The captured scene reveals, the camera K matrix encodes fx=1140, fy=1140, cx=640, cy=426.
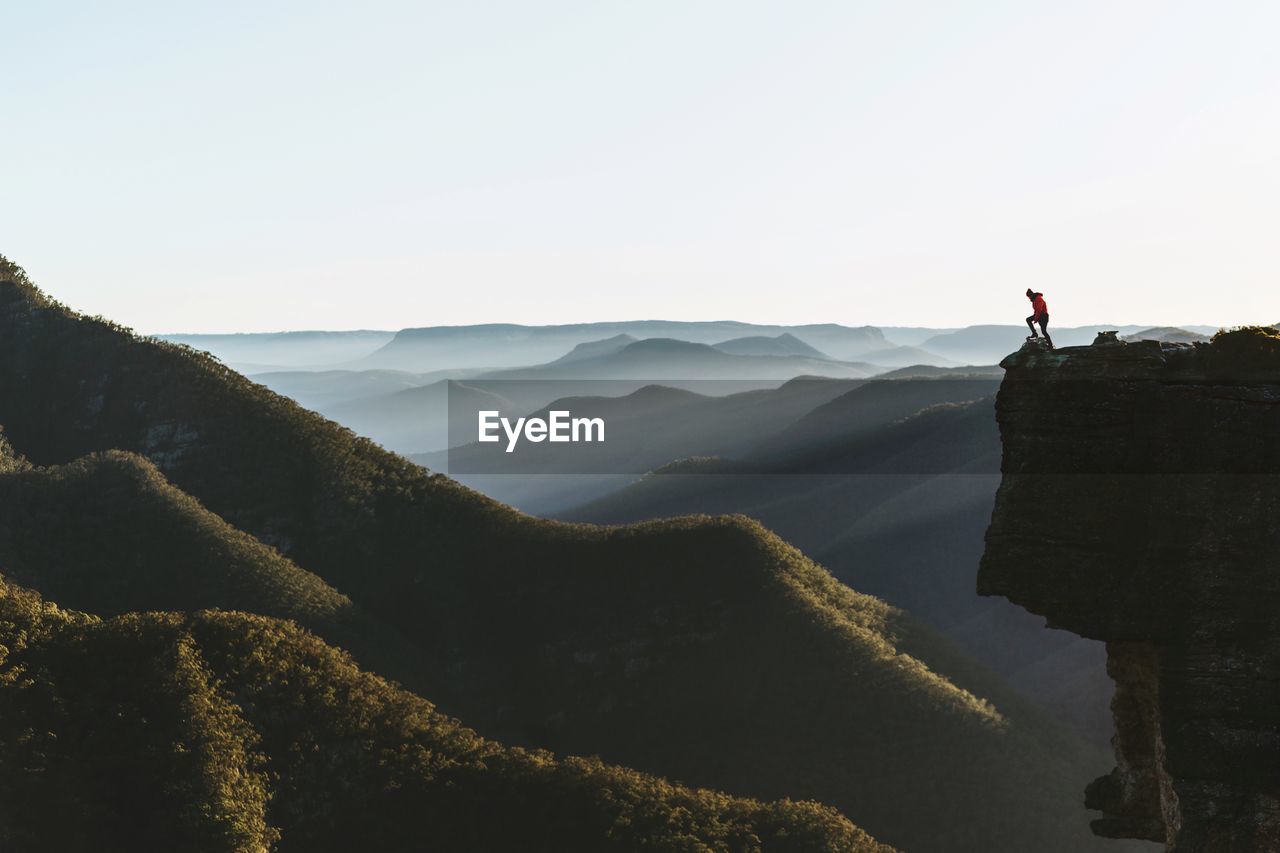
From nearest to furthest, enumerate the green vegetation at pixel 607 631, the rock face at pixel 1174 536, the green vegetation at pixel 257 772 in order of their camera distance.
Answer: the rock face at pixel 1174 536 < the green vegetation at pixel 257 772 < the green vegetation at pixel 607 631

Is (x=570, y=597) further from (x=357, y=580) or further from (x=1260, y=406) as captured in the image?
(x=1260, y=406)

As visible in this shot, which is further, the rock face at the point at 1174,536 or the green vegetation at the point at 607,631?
the green vegetation at the point at 607,631

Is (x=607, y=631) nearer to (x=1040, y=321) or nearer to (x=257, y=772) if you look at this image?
(x=257, y=772)

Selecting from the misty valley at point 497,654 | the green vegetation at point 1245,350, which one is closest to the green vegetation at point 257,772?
the misty valley at point 497,654

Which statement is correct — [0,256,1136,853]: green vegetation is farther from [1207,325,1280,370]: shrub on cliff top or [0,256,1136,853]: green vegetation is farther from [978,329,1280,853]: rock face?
[1207,325,1280,370]: shrub on cliff top

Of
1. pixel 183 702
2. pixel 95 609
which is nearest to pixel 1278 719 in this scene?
pixel 183 702

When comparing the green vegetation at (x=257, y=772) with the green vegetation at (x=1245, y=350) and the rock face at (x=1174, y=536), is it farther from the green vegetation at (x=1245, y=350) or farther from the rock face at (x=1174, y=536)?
the green vegetation at (x=1245, y=350)

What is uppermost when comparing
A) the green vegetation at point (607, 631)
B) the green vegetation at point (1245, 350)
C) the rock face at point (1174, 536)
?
the green vegetation at point (1245, 350)

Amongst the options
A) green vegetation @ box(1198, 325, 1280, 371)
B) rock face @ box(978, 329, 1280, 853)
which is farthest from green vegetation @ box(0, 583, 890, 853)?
green vegetation @ box(1198, 325, 1280, 371)

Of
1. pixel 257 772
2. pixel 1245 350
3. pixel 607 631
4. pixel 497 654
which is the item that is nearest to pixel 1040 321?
pixel 1245 350
